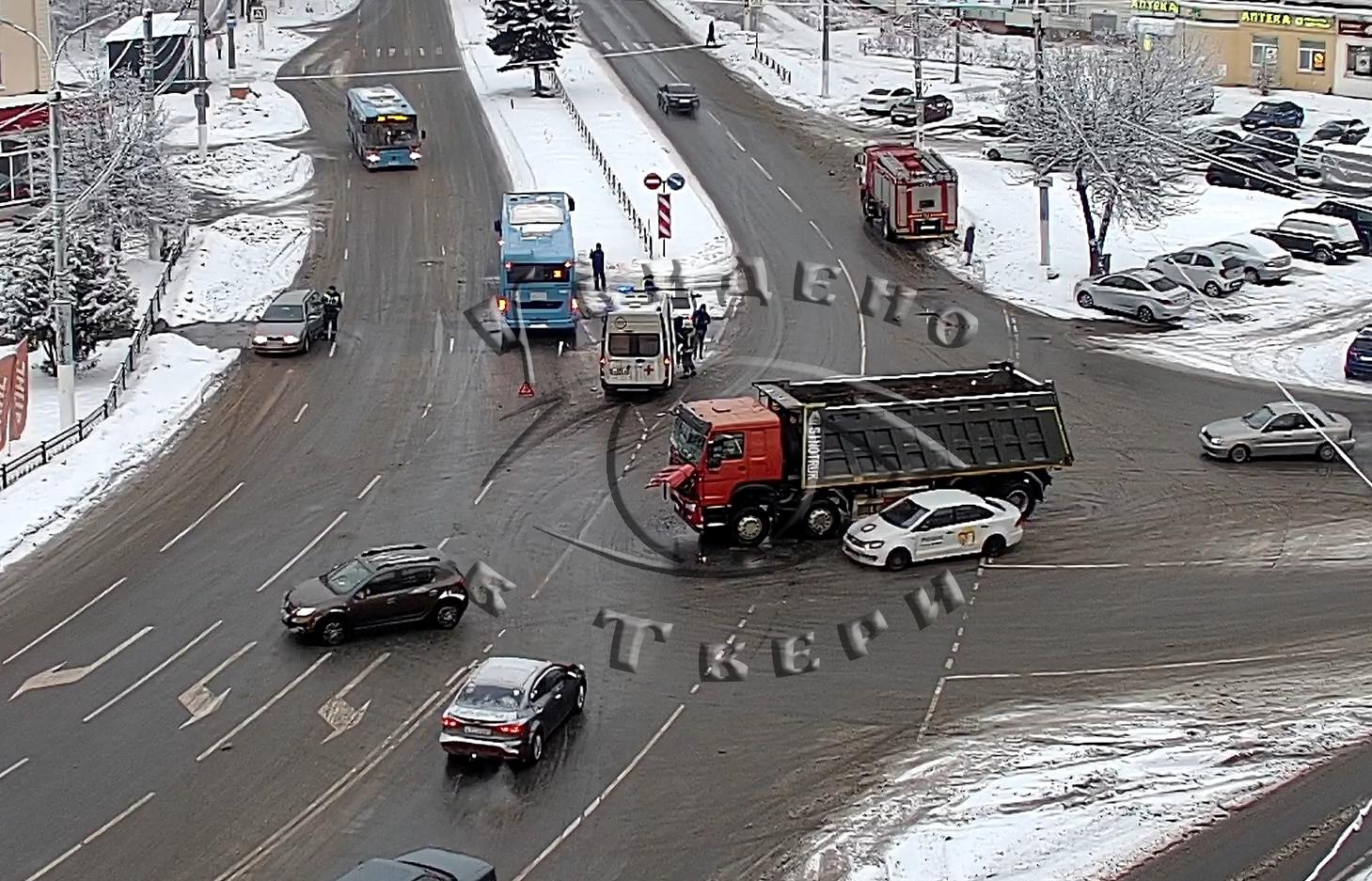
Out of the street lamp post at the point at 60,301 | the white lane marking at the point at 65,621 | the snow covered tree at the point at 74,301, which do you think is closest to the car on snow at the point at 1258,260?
the snow covered tree at the point at 74,301

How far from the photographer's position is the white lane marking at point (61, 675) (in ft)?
95.0

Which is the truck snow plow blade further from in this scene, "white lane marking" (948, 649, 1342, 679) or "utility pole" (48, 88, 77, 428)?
"utility pole" (48, 88, 77, 428)

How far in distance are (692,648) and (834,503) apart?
20.1ft

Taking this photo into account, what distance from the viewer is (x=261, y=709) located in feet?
91.7

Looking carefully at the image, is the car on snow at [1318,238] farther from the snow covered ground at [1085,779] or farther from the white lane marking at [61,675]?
the white lane marking at [61,675]

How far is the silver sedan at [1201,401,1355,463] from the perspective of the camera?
39.8m

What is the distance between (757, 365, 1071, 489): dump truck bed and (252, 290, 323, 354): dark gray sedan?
17.5 metres

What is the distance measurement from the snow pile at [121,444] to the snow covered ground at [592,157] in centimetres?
1428

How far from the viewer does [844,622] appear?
3130 cm

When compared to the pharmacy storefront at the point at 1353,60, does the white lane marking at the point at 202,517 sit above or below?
below

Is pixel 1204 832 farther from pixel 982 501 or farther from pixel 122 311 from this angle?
pixel 122 311

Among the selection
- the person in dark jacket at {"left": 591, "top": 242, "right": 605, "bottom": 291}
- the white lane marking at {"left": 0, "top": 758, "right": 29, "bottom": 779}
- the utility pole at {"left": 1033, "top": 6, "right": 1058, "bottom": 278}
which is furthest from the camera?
the utility pole at {"left": 1033, "top": 6, "right": 1058, "bottom": 278}

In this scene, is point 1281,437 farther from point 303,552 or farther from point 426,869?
point 426,869

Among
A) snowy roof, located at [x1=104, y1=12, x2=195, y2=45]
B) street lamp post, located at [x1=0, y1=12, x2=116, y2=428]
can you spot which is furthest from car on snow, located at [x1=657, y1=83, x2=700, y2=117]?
street lamp post, located at [x1=0, y1=12, x2=116, y2=428]
